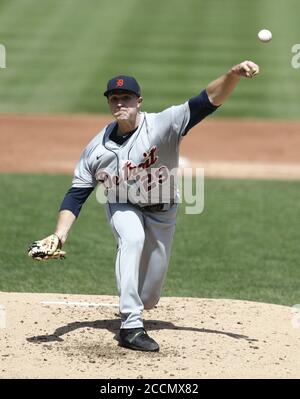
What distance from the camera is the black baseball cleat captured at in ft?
20.1

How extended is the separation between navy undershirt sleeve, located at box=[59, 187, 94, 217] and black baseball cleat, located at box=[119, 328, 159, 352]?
87 cm

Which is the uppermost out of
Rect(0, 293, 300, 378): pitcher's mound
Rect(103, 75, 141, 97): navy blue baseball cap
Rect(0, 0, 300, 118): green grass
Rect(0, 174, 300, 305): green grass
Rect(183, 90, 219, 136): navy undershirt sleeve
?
Rect(0, 0, 300, 118): green grass

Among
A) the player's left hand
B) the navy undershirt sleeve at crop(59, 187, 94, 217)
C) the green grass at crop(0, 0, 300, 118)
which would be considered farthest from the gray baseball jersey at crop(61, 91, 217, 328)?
the green grass at crop(0, 0, 300, 118)

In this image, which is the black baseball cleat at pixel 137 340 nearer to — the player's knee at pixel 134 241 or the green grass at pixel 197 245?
the player's knee at pixel 134 241

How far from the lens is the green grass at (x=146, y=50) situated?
19359 millimetres

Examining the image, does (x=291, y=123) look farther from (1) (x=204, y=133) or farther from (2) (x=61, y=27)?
(2) (x=61, y=27)

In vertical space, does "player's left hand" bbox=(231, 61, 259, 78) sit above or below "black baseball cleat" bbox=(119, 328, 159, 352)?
above

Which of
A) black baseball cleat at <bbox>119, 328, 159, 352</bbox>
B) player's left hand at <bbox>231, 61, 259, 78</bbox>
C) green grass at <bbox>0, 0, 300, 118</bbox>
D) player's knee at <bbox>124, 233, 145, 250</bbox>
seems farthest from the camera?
green grass at <bbox>0, 0, 300, 118</bbox>

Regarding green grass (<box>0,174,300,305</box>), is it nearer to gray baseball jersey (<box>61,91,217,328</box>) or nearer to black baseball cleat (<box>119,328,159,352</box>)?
gray baseball jersey (<box>61,91,217,328</box>)

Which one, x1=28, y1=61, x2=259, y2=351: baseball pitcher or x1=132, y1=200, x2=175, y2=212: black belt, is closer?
x1=28, y1=61, x2=259, y2=351: baseball pitcher

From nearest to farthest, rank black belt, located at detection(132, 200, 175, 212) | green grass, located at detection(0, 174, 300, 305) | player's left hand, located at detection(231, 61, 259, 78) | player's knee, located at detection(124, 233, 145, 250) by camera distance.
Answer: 1. player's left hand, located at detection(231, 61, 259, 78)
2. player's knee, located at detection(124, 233, 145, 250)
3. black belt, located at detection(132, 200, 175, 212)
4. green grass, located at detection(0, 174, 300, 305)

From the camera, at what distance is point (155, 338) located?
652cm

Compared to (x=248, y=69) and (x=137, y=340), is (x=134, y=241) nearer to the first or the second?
(x=137, y=340)

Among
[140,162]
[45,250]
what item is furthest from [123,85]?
[45,250]
